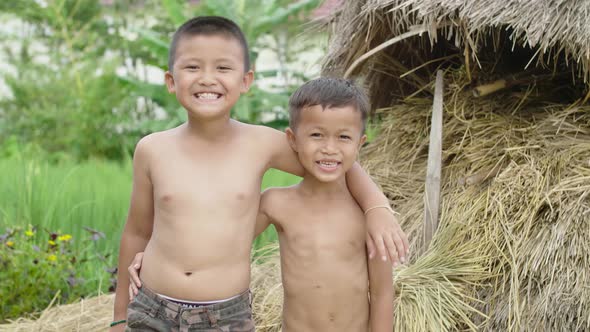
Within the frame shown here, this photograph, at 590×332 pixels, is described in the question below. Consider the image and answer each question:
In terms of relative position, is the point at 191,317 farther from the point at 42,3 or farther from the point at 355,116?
the point at 42,3

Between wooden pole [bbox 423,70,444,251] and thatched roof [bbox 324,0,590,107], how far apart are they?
0.26m

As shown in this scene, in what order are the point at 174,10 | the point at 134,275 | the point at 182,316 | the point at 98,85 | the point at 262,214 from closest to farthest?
the point at 182,316 < the point at 134,275 < the point at 262,214 < the point at 174,10 < the point at 98,85

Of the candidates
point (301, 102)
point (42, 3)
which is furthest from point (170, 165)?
point (42, 3)

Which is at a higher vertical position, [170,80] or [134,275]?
[170,80]

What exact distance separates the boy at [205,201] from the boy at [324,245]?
0.10 meters

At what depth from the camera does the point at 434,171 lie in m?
3.34

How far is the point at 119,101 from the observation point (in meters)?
9.70

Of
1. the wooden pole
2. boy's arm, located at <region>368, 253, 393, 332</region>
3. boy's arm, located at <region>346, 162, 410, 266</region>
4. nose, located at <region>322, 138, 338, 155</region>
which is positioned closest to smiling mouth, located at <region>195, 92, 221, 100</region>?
nose, located at <region>322, 138, 338, 155</region>

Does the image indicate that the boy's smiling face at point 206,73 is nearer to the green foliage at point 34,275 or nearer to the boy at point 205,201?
the boy at point 205,201

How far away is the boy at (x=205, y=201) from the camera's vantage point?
190cm

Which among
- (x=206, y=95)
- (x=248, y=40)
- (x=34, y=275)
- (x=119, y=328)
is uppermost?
(x=248, y=40)

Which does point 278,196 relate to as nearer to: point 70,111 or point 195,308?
point 195,308

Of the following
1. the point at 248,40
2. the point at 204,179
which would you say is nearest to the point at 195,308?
the point at 204,179

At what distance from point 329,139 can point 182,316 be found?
62 cm
